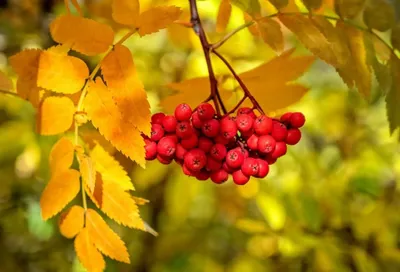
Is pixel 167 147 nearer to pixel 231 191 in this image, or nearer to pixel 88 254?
pixel 88 254

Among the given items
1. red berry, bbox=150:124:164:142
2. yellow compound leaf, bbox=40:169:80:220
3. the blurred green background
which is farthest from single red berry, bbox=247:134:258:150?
the blurred green background

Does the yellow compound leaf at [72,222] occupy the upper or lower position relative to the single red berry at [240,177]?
lower

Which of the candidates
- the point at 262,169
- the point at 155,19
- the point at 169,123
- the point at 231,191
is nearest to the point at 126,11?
the point at 155,19

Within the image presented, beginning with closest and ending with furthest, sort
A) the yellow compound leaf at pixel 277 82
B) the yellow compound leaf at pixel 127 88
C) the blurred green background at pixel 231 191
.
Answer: the yellow compound leaf at pixel 127 88
the yellow compound leaf at pixel 277 82
the blurred green background at pixel 231 191

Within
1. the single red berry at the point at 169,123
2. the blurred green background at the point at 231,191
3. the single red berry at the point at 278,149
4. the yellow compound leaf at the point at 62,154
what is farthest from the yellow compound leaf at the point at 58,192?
the blurred green background at the point at 231,191

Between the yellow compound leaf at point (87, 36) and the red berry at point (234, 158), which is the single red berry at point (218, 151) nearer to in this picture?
the red berry at point (234, 158)

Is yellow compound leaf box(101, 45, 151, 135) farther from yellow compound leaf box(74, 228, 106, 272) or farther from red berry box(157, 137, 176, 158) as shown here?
yellow compound leaf box(74, 228, 106, 272)

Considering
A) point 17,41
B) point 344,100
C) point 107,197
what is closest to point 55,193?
point 107,197

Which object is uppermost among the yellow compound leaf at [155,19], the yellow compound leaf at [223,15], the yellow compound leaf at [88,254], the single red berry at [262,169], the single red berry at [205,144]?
the yellow compound leaf at [223,15]
